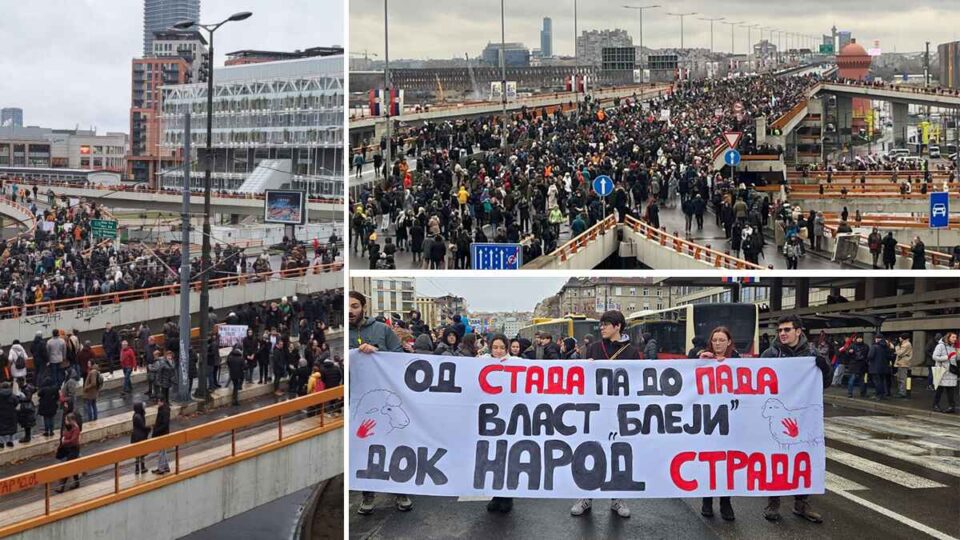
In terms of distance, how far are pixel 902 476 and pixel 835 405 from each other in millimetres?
1675

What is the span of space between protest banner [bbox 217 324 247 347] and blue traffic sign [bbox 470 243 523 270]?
14112mm

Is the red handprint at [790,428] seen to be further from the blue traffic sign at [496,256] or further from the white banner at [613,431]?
the blue traffic sign at [496,256]

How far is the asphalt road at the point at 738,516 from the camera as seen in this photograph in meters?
8.45

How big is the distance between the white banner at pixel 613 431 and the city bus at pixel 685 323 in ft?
5.99

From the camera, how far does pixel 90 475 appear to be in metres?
12.8

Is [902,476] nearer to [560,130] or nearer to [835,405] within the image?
[835,405]

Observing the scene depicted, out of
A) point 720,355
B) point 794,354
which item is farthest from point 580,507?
point 794,354

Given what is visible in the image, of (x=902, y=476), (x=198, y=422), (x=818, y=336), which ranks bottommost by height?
(x=198, y=422)

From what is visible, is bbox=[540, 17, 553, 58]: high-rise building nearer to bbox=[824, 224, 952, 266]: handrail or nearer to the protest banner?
bbox=[824, 224, 952, 266]: handrail

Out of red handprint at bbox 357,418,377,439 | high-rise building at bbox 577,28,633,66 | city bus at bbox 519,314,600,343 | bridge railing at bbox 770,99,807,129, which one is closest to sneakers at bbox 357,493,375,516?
red handprint at bbox 357,418,377,439

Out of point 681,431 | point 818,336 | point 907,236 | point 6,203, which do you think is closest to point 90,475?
point 681,431

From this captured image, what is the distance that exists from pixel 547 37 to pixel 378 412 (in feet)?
34.1

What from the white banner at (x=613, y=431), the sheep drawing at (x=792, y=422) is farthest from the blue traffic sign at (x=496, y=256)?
the sheep drawing at (x=792, y=422)

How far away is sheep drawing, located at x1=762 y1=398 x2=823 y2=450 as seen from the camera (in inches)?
349
